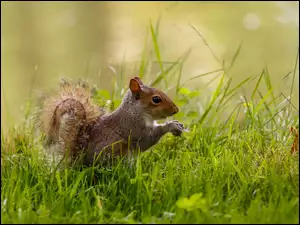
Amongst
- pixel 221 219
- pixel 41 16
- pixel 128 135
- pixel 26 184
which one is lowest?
pixel 221 219

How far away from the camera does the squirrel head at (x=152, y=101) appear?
11.2 ft

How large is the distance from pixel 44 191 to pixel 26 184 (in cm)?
17

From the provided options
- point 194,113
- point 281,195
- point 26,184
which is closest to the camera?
point 281,195

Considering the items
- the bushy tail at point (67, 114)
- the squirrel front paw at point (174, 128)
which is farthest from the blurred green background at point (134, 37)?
the squirrel front paw at point (174, 128)

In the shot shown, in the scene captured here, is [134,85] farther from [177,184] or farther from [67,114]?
[177,184]

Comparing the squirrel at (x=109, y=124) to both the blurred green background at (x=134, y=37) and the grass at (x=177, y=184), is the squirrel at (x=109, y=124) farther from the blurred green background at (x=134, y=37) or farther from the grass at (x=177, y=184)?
the blurred green background at (x=134, y=37)

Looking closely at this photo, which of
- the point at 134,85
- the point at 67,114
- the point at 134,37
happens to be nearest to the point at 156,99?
the point at 134,85

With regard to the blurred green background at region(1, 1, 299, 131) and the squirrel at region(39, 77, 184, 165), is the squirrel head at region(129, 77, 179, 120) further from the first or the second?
the blurred green background at region(1, 1, 299, 131)

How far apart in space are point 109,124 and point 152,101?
0.24 m

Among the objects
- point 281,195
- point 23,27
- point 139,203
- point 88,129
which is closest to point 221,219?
point 281,195

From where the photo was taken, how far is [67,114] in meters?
3.41

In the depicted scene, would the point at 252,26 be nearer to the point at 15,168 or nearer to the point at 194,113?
the point at 194,113

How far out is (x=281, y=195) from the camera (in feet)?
8.73

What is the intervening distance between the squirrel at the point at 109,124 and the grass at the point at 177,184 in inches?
4.2
